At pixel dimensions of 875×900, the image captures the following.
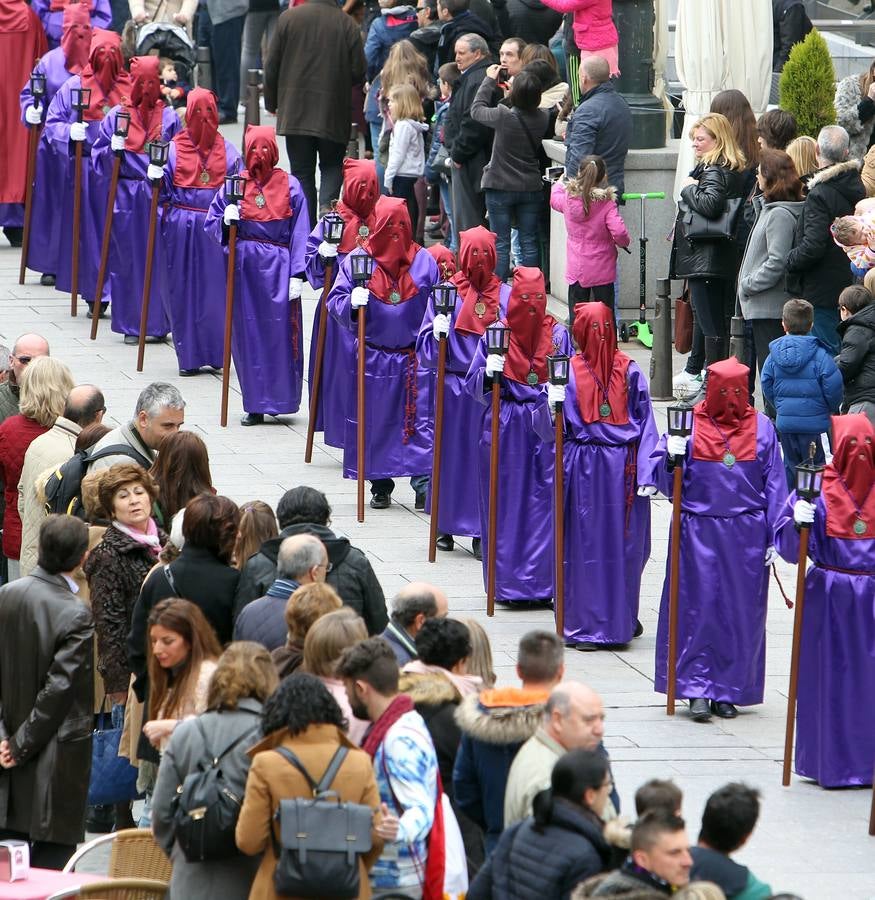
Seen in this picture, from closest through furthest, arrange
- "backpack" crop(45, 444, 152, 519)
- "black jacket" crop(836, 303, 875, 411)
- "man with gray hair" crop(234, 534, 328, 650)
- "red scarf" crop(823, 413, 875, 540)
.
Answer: "man with gray hair" crop(234, 534, 328, 650) → "red scarf" crop(823, 413, 875, 540) → "backpack" crop(45, 444, 152, 519) → "black jacket" crop(836, 303, 875, 411)

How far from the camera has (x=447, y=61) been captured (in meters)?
18.4

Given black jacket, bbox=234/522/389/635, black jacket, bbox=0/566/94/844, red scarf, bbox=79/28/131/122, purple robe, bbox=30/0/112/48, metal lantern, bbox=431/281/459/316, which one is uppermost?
purple robe, bbox=30/0/112/48

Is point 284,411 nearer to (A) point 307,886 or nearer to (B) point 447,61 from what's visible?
(B) point 447,61

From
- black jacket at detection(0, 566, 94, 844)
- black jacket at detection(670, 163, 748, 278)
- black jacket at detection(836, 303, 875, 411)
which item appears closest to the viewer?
black jacket at detection(0, 566, 94, 844)

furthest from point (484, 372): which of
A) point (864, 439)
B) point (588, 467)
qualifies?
point (864, 439)

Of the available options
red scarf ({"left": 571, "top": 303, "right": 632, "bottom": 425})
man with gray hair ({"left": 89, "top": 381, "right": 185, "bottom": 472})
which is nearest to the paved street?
red scarf ({"left": 571, "top": 303, "right": 632, "bottom": 425})

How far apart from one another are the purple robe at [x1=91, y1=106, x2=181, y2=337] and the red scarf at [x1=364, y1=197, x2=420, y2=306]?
3616mm

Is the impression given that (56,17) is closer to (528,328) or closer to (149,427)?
(528,328)

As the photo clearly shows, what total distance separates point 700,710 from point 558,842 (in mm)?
4416

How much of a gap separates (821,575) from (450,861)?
3.35 meters

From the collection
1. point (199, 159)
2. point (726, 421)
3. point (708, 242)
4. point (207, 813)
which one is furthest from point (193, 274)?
point (207, 813)

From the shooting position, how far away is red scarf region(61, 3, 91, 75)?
17953mm

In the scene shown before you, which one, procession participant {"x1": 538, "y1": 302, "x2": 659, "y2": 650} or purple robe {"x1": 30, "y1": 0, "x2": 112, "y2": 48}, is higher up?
purple robe {"x1": 30, "y1": 0, "x2": 112, "y2": 48}

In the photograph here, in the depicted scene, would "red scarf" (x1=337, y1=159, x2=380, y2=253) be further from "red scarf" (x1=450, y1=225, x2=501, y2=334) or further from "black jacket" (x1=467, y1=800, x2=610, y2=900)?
"black jacket" (x1=467, y1=800, x2=610, y2=900)
